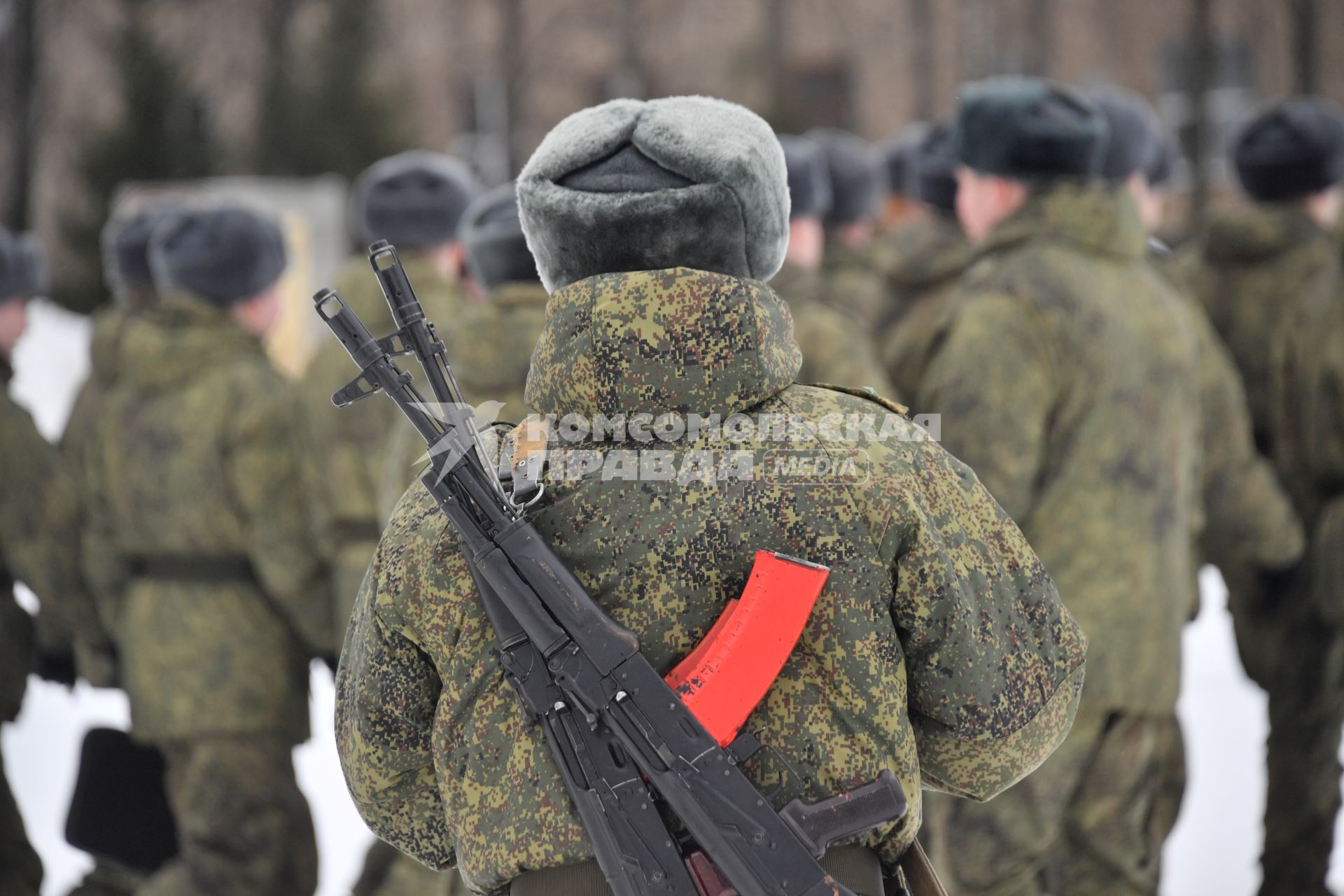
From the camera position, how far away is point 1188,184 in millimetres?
18047

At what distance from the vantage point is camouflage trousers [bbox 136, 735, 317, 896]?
3.61 metres

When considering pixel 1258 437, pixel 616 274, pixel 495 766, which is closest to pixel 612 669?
pixel 495 766

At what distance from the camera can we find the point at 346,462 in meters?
3.88

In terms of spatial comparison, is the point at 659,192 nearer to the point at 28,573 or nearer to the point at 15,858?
the point at 28,573

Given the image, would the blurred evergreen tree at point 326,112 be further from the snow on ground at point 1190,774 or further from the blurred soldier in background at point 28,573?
the blurred soldier in background at point 28,573

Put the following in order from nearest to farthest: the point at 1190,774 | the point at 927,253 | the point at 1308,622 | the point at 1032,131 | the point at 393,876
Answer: the point at 1032,131, the point at 393,876, the point at 1308,622, the point at 1190,774, the point at 927,253

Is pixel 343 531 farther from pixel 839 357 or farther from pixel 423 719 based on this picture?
pixel 423 719

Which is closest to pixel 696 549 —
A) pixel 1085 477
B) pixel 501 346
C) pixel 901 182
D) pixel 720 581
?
pixel 720 581

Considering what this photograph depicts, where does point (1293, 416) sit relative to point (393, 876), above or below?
above

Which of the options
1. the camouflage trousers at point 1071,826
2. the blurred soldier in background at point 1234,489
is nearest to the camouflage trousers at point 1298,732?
the blurred soldier in background at point 1234,489

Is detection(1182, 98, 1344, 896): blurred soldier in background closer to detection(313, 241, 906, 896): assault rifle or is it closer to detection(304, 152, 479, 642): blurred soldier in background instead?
detection(304, 152, 479, 642): blurred soldier in background

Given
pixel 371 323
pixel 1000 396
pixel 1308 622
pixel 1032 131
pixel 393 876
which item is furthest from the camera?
pixel 371 323

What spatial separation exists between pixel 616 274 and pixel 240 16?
46.6 ft

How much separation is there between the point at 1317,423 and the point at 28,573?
11.6ft
